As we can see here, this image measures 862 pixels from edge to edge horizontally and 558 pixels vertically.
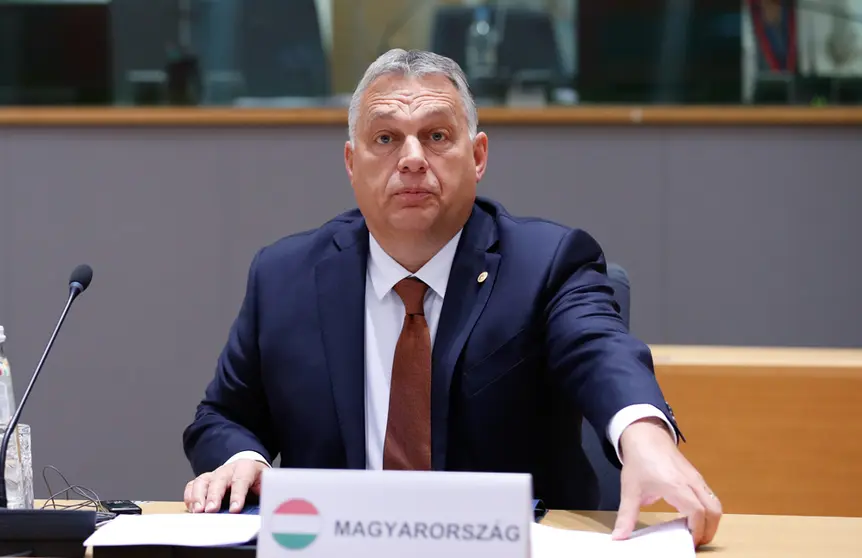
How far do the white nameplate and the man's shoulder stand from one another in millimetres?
935

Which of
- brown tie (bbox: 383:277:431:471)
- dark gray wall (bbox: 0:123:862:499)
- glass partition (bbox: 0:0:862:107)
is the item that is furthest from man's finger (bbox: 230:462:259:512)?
glass partition (bbox: 0:0:862:107)

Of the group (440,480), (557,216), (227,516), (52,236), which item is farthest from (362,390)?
(52,236)

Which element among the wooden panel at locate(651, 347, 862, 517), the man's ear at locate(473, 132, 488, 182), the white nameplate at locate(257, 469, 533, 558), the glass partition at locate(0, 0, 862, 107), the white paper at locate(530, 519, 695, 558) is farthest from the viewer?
the glass partition at locate(0, 0, 862, 107)

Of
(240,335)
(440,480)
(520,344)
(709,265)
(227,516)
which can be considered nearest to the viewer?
(440,480)

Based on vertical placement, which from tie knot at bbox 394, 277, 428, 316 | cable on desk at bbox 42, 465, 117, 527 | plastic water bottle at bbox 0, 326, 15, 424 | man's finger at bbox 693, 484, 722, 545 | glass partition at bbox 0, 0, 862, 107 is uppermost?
glass partition at bbox 0, 0, 862, 107

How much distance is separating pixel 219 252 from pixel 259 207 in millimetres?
215

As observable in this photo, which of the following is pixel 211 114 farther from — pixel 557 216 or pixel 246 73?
pixel 557 216

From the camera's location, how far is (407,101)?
1878mm

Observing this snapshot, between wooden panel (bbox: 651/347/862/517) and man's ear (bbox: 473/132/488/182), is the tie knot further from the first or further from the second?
wooden panel (bbox: 651/347/862/517)

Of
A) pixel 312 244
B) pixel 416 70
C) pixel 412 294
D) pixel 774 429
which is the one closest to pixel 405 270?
pixel 412 294

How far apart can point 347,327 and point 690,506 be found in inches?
30.7

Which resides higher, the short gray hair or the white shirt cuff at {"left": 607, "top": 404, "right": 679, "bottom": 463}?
the short gray hair

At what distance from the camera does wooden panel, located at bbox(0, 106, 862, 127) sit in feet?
11.9

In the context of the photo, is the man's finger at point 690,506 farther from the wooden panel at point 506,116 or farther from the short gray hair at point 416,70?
the wooden panel at point 506,116
